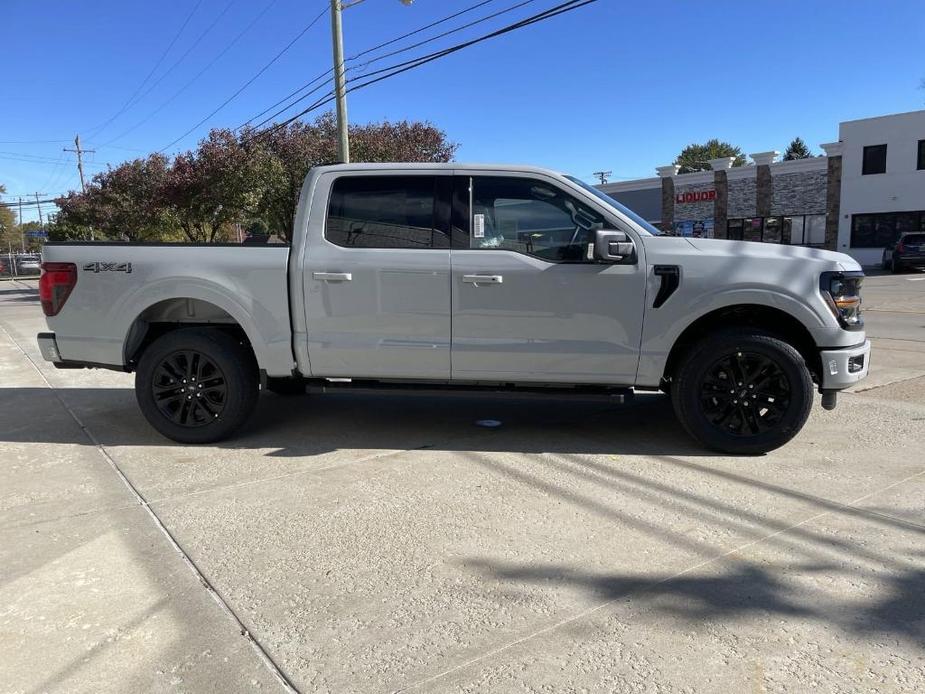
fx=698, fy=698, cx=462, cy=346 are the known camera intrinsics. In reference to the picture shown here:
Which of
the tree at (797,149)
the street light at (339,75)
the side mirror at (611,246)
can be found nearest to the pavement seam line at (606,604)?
the side mirror at (611,246)

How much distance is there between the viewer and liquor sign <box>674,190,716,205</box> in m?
38.1

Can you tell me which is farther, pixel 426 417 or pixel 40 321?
pixel 40 321

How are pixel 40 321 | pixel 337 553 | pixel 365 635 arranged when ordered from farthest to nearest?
1. pixel 40 321
2. pixel 337 553
3. pixel 365 635

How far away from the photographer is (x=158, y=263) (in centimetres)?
514

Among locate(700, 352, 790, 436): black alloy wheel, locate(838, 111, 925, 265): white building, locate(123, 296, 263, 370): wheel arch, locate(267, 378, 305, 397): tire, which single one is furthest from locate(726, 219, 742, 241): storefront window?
locate(123, 296, 263, 370): wheel arch

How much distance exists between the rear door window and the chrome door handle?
32cm

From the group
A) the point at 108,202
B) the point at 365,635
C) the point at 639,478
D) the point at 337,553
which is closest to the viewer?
the point at 365,635

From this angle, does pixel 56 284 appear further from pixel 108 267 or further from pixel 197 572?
pixel 197 572

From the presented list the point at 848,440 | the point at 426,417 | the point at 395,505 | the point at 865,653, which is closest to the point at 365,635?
the point at 395,505

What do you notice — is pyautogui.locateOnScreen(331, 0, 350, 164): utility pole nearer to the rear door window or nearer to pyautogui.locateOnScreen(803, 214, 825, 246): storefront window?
the rear door window

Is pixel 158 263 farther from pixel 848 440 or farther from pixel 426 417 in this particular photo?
pixel 848 440

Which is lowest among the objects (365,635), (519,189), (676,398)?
(365,635)

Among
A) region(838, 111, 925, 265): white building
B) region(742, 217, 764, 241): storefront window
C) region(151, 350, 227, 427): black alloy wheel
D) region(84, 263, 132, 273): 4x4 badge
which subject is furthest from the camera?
region(742, 217, 764, 241): storefront window

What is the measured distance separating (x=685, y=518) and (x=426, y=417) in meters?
2.75
